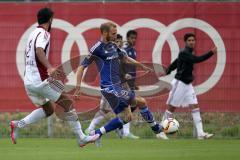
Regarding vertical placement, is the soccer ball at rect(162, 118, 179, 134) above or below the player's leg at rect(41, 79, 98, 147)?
below

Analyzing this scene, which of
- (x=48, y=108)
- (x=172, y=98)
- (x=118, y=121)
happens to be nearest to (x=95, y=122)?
(x=172, y=98)

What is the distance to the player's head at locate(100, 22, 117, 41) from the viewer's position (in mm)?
16547

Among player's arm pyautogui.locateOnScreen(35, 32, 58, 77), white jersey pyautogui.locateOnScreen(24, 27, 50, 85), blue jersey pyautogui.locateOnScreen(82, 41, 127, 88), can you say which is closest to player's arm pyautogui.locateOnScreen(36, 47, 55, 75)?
player's arm pyautogui.locateOnScreen(35, 32, 58, 77)

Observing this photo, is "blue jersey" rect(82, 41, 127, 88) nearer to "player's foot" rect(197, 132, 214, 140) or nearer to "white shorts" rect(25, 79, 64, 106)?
"white shorts" rect(25, 79, 64, 106)

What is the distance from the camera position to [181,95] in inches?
834

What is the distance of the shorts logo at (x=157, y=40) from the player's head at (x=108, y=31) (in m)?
5.45

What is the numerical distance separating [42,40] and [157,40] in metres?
6.57

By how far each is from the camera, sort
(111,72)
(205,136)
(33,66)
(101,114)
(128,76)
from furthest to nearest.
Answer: (128,76) → (101,114) → (205,136) → (111,72) → (33,66)

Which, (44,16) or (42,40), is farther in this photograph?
(44,16)

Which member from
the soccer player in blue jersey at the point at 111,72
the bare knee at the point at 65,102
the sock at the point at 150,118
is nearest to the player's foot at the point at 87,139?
the soccer player in blue jersey at the point at 111,72

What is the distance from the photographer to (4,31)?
2245cm

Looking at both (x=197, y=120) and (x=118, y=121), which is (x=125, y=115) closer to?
(x=118, y=121)

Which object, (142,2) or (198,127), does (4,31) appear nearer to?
(142,2)

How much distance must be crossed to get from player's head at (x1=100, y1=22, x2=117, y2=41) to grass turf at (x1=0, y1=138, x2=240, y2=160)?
7.09 ft
